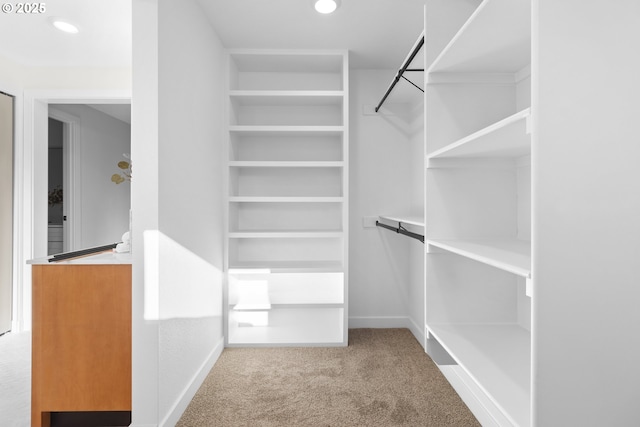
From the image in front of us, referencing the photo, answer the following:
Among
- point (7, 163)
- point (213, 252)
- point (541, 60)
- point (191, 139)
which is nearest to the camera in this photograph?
point (541, 60)

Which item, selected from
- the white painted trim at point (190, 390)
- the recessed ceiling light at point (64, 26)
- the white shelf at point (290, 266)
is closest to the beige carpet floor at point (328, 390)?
the white painted trim at point (190, 390)

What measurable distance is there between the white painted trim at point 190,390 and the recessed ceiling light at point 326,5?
243cm

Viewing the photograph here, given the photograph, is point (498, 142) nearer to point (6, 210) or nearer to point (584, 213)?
point (584, 213)

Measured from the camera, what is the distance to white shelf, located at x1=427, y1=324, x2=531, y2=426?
99 centimetres

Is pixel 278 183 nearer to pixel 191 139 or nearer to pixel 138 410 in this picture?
pixel 191 139

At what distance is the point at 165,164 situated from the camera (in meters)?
1.71

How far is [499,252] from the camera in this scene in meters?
1.16

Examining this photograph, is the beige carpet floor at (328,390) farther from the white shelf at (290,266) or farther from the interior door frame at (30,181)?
the interior door frame at (30,181)

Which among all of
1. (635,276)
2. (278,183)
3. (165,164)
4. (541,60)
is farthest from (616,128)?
(278,183)

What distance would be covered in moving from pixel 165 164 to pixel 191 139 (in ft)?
1.37

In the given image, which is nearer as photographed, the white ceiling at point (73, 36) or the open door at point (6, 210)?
the white ceiling at point (73, 36)

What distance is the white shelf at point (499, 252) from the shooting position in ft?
3.01

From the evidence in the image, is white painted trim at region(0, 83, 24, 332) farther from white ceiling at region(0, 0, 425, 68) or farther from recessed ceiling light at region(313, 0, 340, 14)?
recessed ceiling light at region(313, 0, 340, 14)

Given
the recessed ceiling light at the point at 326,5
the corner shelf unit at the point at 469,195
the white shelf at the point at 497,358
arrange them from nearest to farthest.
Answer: the white shelf at the point at 497,358, the corner shelf unit at the point at 469,195, the recessed ceiling light at the point at 326,5
